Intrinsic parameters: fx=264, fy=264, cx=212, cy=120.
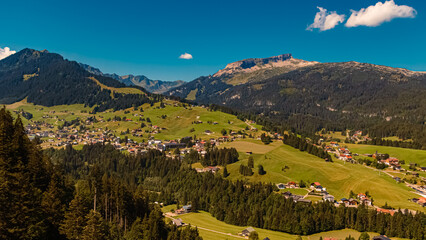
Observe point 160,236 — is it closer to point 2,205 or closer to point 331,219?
point 2,205

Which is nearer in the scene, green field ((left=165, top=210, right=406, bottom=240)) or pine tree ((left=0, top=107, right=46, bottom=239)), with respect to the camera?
pine tree ((left=0, top=107, right=46, bottom=239))

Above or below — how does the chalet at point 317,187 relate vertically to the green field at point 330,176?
below

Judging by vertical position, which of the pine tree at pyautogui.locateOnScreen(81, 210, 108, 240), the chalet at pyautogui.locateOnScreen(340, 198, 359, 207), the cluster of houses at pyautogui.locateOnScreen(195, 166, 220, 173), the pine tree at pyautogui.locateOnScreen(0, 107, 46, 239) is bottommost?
the chalet at pyautogui.locateOnScreen(340, 198, 359, 207)

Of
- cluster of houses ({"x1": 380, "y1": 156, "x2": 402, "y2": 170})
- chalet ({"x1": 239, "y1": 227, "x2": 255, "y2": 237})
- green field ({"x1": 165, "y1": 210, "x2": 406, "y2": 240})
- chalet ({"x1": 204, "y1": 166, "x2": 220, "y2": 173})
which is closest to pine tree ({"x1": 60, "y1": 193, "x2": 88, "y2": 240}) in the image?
green field ({"x1": 165, "y1": 210, "x2": 406, "y2": 240})

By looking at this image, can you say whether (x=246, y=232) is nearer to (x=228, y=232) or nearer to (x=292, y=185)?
(x=228, y=232)

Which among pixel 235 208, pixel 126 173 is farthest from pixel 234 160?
pixel 126 173

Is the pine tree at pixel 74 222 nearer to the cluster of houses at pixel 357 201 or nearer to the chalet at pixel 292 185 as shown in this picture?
the cluster of houses at pixel 357 201

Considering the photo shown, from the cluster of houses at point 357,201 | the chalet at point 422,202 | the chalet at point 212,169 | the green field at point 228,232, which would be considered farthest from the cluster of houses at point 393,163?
the chalet at point 212,169

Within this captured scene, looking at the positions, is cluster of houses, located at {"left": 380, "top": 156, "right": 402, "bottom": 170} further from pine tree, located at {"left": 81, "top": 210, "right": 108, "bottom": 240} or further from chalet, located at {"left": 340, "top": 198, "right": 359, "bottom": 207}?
pine tree, located at {"left": 81, "top": 210, "right": 108, "bottom": 240}
